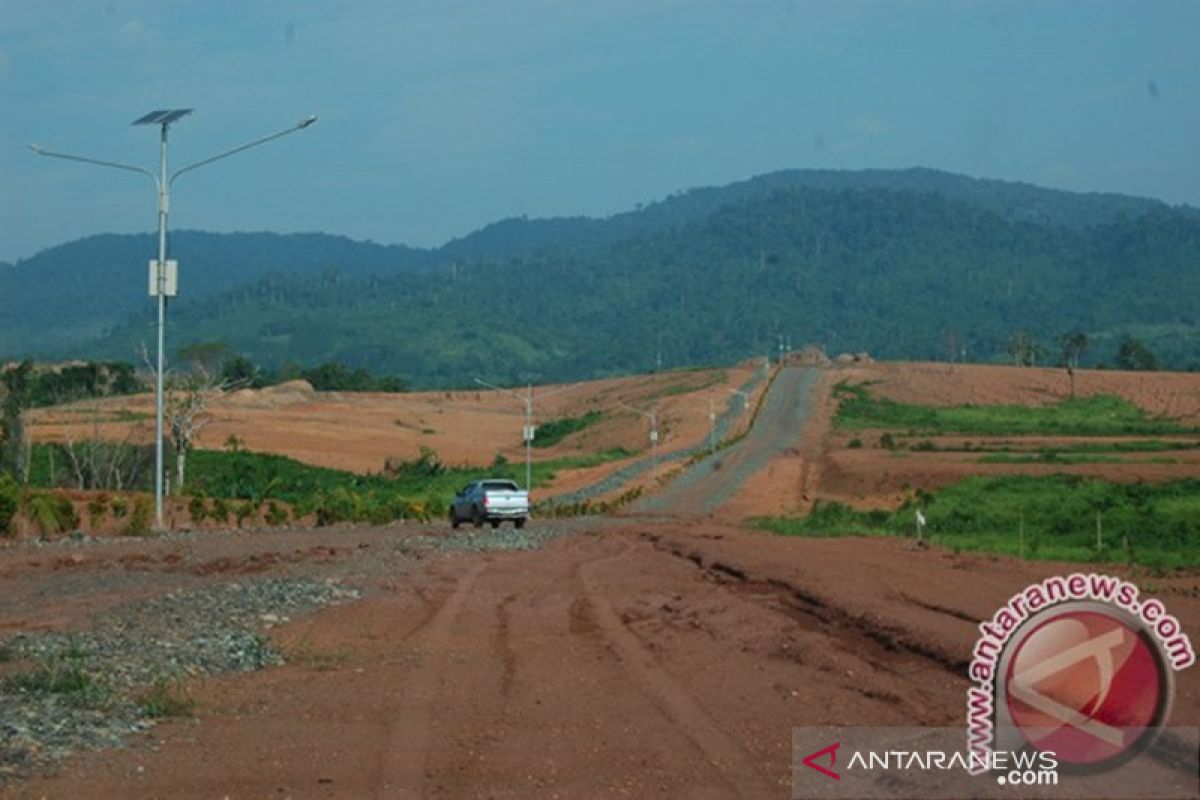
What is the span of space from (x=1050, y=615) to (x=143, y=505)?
35486mm

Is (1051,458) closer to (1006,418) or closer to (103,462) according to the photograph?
(103,462)

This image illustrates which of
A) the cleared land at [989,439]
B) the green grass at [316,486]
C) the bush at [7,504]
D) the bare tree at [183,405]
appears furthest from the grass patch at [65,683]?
the cleared land at [989,439]

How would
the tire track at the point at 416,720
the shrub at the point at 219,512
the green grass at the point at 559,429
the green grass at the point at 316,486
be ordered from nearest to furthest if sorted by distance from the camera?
the tire track at the point at 416,720 < the shrub at the point at 219,512 < the green grass at the point at 316,486 < the green grass at the point at 559,429

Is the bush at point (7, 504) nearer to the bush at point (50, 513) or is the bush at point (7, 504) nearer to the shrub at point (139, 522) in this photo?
the bush at point (50, 513)

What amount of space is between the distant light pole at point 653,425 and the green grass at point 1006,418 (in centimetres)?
1496

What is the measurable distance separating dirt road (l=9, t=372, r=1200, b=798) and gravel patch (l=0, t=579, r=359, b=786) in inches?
17.9

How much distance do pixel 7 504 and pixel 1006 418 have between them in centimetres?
9910

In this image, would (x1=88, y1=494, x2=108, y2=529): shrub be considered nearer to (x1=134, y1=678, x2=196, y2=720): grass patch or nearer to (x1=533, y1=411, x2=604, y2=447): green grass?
(x1=134, y1=678, x2=196, y2=720): grass patch

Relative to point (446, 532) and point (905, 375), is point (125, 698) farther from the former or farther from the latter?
point (905, 375)

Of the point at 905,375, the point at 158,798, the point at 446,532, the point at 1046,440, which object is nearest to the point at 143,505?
the point at 446,532

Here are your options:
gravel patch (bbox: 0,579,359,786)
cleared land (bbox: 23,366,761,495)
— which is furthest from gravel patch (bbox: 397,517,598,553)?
cleared land (bbox: 23,366,761,495)

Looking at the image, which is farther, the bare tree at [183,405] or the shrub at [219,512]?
the bare tree at [183,405]

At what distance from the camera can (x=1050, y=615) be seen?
10.7m

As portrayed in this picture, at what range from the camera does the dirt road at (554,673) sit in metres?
11.3
